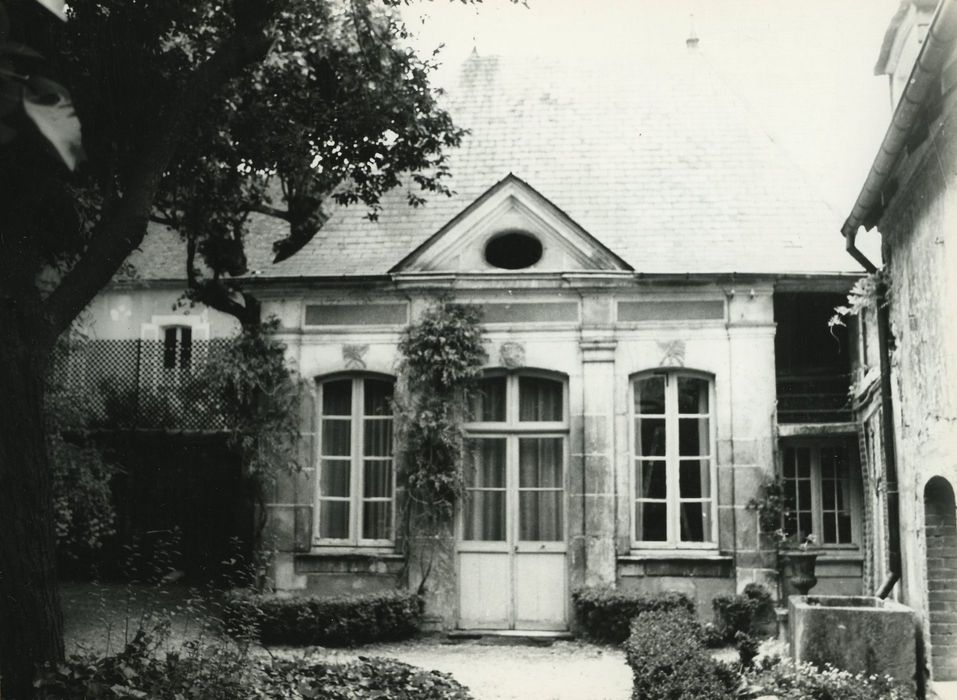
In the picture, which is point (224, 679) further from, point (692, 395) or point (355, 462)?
point (692, 395)

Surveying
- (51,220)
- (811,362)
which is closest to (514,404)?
(811,362)

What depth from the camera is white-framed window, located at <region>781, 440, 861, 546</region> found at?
14.2 meters

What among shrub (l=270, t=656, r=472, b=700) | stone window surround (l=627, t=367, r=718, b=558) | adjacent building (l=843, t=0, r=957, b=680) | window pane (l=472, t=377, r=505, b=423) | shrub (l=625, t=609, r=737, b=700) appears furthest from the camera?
window pane (l=472, t=377, r=505, b=423)

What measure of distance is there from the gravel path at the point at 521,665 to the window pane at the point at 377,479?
2.05 m

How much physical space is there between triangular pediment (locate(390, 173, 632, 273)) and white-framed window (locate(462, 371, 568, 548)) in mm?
1528

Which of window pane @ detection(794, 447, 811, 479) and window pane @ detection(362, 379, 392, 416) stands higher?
window pane @ detection(362, 379, 392, 416)

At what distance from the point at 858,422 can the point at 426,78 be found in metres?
7.17

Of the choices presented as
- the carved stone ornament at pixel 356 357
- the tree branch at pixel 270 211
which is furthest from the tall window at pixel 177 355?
the carved stone ornament at pixel 356 357

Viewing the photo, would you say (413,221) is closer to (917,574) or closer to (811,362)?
(811,362)

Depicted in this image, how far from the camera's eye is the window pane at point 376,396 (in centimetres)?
1407

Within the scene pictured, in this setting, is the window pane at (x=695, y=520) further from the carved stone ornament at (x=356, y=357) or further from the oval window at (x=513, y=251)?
the carved stone ornament at (x=356, y=357)

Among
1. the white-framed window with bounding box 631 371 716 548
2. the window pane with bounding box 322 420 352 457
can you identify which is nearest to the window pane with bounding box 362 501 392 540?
the window pane with bounding box 322 420 352 457

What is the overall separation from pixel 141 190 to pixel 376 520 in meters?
7.27

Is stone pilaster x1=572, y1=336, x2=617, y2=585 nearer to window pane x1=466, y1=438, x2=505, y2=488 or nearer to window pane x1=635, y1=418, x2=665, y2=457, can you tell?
window pane x1=635, y1=418, x2=665, y2=457
